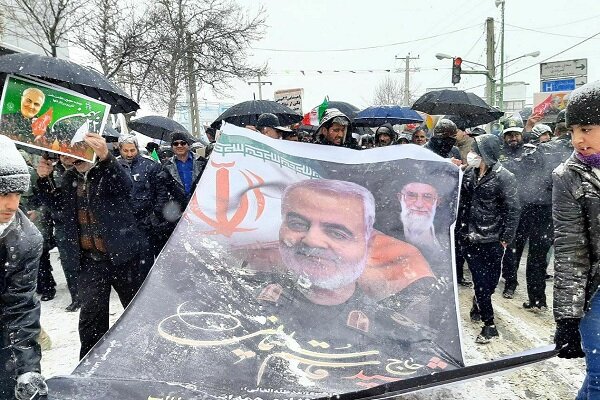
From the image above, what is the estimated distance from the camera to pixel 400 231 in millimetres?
3650

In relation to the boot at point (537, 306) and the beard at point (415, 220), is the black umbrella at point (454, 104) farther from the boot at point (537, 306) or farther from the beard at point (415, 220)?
the beard at point (415, 220)

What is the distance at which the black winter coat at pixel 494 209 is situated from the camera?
15.9ft

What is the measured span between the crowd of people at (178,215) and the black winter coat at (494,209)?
10 millimetres

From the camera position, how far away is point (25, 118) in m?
3.14

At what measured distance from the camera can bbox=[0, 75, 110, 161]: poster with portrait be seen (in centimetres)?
312

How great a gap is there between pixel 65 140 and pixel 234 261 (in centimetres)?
132

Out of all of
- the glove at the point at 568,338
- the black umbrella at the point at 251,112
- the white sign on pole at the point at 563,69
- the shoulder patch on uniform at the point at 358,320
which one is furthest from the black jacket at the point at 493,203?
the white sign on pole at the point at 563,69

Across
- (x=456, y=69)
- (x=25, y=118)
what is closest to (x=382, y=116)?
(x=25, y=118)

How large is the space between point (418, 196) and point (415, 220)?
0.21 m

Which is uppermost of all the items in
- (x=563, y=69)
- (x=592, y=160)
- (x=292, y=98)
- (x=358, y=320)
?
(x=563, y=69)

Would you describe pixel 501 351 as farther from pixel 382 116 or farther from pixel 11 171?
pixel 382 116

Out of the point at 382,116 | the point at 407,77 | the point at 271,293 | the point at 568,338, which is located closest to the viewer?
the point at 568,338

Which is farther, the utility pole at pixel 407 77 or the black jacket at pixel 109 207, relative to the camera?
the utility pole at pixel 407 77

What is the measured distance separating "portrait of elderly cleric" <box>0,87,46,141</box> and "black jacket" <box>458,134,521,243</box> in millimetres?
3697
